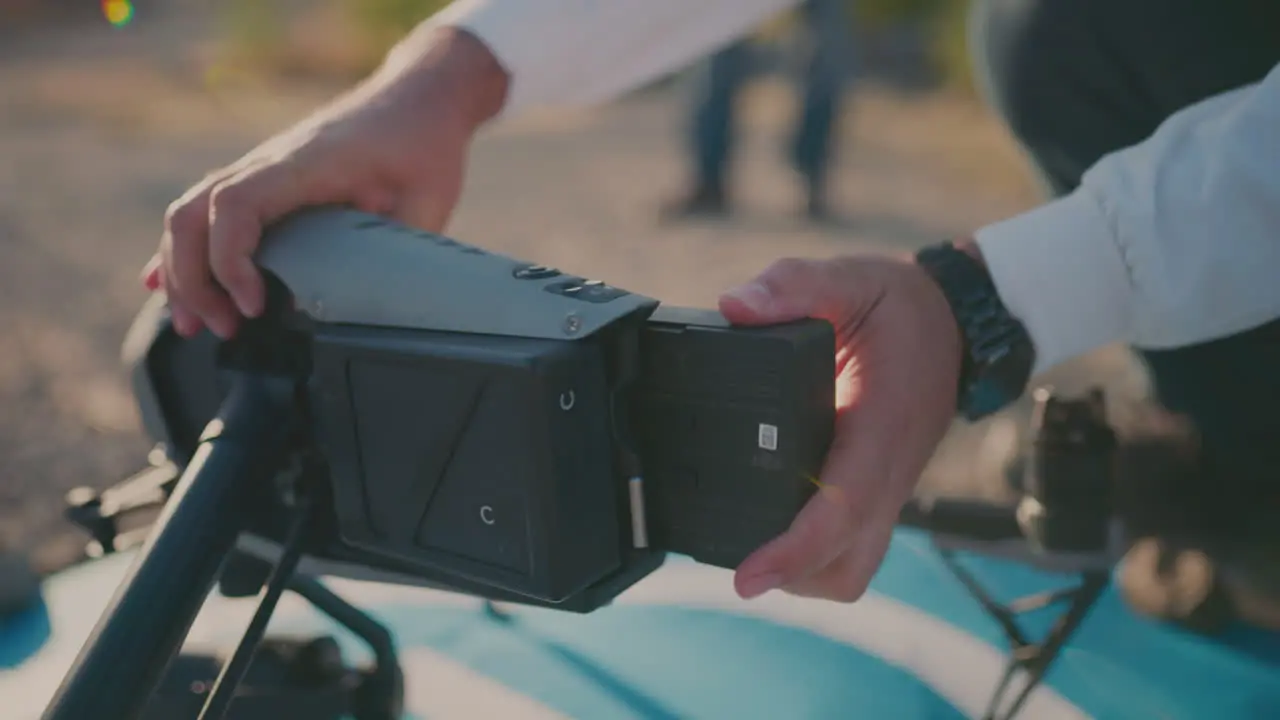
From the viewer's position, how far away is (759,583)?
577 mm

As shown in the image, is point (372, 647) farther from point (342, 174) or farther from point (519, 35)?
point (519, 35)

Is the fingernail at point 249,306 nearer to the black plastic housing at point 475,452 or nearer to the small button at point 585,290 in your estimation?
the black plastic housing at point 475,452

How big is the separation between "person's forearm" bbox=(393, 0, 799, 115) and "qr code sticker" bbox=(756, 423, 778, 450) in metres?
0.46

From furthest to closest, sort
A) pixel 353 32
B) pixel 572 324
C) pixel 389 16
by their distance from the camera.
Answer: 1. pixel 353 32
2. pixel 389 16
3. pixel 572 324

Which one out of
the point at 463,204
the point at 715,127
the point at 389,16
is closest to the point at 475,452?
the point at 715,127

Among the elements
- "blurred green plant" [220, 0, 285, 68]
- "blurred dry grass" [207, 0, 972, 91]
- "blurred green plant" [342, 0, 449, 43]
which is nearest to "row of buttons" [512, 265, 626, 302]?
"blurred dry grass" [207, 0, 972, 91]

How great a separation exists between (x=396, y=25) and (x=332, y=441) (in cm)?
494

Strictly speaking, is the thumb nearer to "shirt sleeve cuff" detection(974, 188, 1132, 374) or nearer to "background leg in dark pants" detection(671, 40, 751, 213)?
"shirt sleeve cuff" detection(974, 188, 1132, 374)

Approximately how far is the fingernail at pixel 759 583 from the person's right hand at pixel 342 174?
33 centimetres

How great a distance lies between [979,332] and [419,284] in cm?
29

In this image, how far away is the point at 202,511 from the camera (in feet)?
2.22

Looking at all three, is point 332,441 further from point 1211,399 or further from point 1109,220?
point 1211,399

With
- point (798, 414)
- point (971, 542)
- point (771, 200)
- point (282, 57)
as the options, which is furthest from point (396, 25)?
point (798, 414)

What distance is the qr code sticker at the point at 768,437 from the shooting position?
1.86 ft
